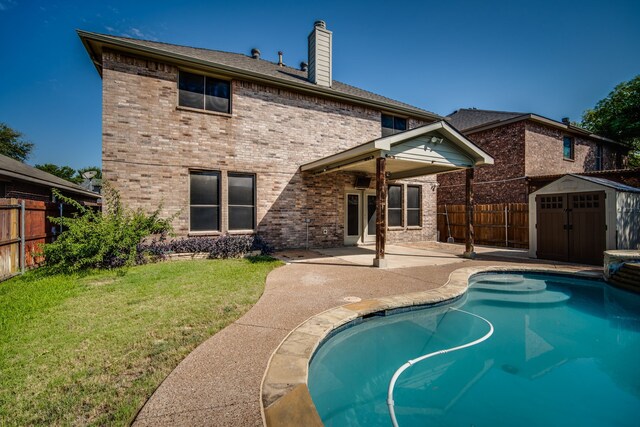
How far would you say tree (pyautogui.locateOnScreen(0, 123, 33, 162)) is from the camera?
33438 millimetres

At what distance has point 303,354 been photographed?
280cm

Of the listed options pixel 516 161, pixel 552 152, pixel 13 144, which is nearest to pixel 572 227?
pixel 516 161

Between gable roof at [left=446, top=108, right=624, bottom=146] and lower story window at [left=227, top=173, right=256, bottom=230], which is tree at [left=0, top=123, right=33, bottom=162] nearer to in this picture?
lower story window at [left=227, top=173, right=256, bottom=230]

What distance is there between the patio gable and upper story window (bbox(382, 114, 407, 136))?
4273 millimetres

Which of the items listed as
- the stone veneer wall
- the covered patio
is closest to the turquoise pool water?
the covered patio

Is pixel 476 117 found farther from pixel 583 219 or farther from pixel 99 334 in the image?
pixel 99 334

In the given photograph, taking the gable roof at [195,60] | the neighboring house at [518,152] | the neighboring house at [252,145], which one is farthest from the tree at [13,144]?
the neighboring house at [518,152]

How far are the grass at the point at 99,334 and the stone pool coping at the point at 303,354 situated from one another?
97cm

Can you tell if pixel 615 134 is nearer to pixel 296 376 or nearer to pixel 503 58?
pixel 503 58

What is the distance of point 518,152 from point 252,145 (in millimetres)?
13658

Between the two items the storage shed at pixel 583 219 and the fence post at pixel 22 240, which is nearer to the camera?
the fence post at pixel 22 240

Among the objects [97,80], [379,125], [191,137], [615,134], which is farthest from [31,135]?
[615,134]

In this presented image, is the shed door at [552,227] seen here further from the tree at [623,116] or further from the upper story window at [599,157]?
the tree at [623,116]

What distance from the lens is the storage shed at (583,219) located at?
7.78 m
